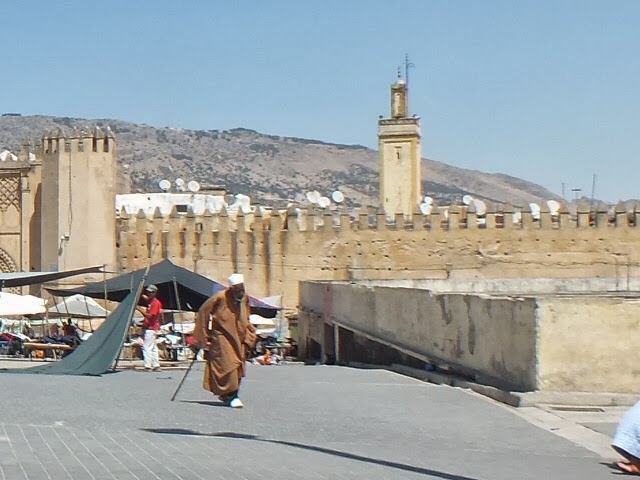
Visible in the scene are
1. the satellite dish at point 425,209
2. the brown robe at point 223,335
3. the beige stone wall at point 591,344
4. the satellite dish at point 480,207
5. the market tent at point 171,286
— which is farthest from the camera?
the satellite dish at point 425,209

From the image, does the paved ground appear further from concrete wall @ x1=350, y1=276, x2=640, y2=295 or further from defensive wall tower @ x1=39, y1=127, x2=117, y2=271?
defensive wall tower @ x1=39, y1=127, x2=117, y2=271

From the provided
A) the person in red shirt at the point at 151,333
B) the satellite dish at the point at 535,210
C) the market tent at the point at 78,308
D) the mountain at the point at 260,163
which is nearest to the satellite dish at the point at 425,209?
the satellite dish at the point at 535,210

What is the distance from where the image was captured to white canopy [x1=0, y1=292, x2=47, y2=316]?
858 inches

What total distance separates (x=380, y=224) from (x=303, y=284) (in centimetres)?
699

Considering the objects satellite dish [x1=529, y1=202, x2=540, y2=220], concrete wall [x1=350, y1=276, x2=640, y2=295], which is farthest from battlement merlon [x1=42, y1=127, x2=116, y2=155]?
concrete wall [x1=350, y1=276, x2=640, y2=295]

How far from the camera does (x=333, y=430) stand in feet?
25.8

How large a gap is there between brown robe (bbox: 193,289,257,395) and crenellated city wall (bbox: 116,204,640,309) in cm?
2186

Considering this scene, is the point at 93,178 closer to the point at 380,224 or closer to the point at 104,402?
the point at 380,224

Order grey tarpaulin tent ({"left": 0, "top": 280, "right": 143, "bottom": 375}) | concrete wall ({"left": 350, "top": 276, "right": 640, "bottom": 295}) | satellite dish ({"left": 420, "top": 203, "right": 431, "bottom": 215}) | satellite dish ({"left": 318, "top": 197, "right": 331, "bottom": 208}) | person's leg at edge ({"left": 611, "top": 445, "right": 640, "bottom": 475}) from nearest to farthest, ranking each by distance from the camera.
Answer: person's leg at edge ({"left": 611, "top": 445, "right": 640, "bottom": 475}) < grey tarpaulin tent ({"left": 0, "top": 280, "right": 143, "bottom": 375}) < concrete wall ({"left": 350, "top": 276, "right": 640, "bottom": 295}) < satellite dish ({"left": 420, "top": 203, "right": 431, "bottom": 215}) < satellite dish ({"left": 318, "top": 197, "right": 331, "bottom": 208})

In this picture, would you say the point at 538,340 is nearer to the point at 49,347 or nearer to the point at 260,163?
the point at 49,347

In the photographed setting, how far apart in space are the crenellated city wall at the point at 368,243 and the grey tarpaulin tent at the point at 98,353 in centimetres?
1832

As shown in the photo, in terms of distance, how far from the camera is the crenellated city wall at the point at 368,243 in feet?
102

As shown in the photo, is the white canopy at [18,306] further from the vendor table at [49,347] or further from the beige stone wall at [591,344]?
the beige stone wall at [591,344]

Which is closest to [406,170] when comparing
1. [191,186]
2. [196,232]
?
[191,186]
